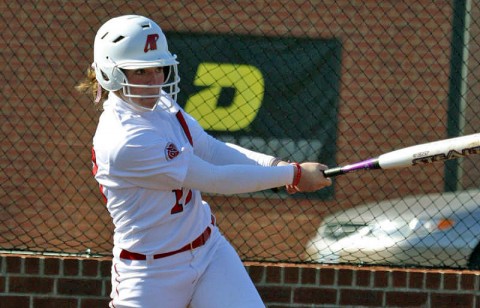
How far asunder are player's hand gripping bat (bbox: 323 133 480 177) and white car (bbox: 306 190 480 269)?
1886 mm

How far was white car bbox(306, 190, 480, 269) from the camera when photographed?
22.1 ft

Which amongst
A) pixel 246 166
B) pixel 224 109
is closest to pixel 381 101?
pixel 224 109

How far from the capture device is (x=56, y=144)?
7.78m

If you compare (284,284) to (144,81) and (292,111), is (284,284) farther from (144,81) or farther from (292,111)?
(144,81)

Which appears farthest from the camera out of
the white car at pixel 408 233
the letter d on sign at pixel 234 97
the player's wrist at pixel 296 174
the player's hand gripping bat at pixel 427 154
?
the letter d on sign at pixel 234 97

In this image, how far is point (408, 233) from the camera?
716 cm

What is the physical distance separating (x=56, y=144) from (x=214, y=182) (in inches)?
152

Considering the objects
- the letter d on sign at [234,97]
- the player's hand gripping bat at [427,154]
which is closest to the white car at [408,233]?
the letter d on sign at [234,97]

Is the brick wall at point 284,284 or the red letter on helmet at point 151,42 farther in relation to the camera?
the brick wall at point 284,284

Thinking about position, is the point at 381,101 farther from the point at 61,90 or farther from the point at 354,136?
the point at 61,90

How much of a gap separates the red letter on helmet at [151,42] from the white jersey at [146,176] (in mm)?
243

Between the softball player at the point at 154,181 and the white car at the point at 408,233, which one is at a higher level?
the softball player at the point at 154,181

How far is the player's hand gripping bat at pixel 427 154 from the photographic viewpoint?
14.7 feet

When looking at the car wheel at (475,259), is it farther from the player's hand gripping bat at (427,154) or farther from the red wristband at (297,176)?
the red wristband at (297,176)
